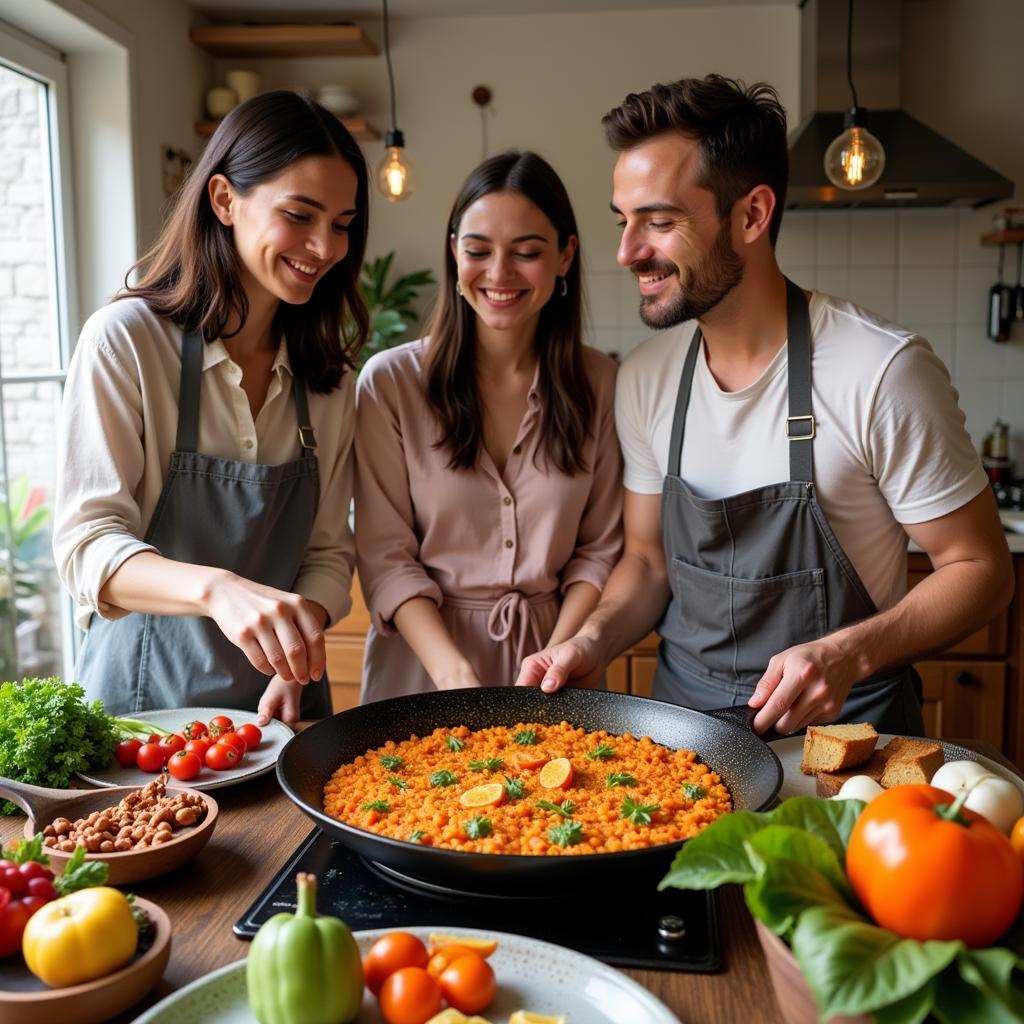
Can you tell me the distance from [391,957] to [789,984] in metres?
0.33

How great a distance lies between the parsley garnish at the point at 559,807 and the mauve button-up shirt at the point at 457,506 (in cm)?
77

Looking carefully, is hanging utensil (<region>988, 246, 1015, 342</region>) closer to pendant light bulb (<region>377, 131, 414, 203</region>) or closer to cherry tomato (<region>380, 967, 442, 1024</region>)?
pendant light bulb (<region>377, 131, 414, 203</region>)

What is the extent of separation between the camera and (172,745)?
1.41m

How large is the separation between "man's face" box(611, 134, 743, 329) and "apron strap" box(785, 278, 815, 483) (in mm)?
156

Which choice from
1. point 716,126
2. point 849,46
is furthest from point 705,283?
point 849,46

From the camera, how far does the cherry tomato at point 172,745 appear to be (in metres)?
1.41

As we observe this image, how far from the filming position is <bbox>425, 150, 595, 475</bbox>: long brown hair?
2.04 meters

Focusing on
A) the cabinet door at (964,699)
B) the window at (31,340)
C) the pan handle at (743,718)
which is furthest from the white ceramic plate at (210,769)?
the cabinet door at (964,699)

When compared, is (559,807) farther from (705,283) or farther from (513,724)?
(705,283)

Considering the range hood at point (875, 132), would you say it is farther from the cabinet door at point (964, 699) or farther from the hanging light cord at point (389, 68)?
the cabinet door at point (964, 699)

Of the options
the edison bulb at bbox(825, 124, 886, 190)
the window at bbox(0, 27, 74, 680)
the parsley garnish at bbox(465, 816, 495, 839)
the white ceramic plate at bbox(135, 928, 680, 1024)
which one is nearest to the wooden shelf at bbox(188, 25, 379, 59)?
the window at bbox(0, 27, 74, 680)

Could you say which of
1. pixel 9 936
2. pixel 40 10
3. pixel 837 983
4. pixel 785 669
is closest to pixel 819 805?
Answer: pixel 837 983

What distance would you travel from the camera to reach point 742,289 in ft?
6.17

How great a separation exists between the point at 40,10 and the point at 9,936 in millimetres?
2856
